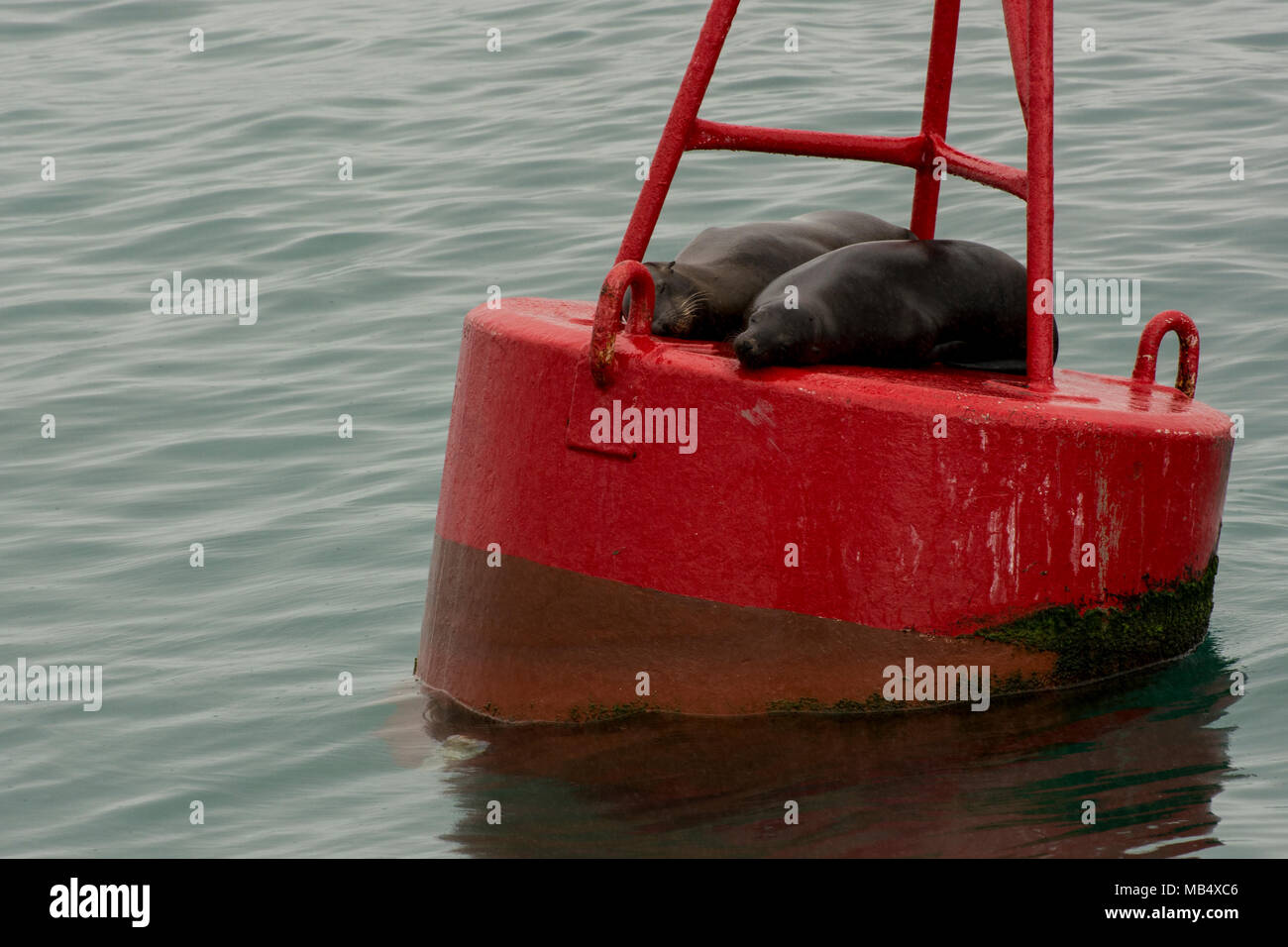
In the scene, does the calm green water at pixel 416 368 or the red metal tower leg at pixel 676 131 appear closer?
the calm green water at pixel 416 368

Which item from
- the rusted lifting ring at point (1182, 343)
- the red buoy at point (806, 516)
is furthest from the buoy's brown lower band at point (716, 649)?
the rusted lifting ring at point (1182, 343)

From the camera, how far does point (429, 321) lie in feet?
32.3

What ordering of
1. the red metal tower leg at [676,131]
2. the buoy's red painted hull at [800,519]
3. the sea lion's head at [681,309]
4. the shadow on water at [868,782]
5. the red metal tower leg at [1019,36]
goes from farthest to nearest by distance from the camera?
the sea lion's head at [681,309] → the red metal tower leg at [1019,36] → the red metal tower leg at [676,131] → the buoy's red painted hull at [800,519] → the shadow on water at [868,782]

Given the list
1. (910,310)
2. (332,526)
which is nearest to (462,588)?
(910,310)

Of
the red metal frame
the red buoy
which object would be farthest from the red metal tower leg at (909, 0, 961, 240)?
the red buoy

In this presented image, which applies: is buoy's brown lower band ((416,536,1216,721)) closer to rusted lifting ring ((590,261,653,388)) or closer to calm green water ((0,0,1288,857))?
calm green water ((0,0,1288,857))

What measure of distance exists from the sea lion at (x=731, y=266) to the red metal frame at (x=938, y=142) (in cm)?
25

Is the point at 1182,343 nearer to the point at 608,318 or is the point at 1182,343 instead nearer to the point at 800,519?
the point at 800,519

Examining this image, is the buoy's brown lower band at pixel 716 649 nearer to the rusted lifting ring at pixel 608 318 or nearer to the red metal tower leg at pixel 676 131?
the rusted lifting ring at pixel 608 318

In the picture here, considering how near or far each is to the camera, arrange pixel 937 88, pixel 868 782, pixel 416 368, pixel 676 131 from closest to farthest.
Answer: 1. pixel 868 782
2. pixel 676 131
3. pixel 937 88
4. pixel 416 368

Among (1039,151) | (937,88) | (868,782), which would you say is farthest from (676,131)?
(868,782)

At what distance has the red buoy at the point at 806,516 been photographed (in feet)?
14.8

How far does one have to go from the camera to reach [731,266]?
5332 mm

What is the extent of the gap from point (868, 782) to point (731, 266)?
1677mm
